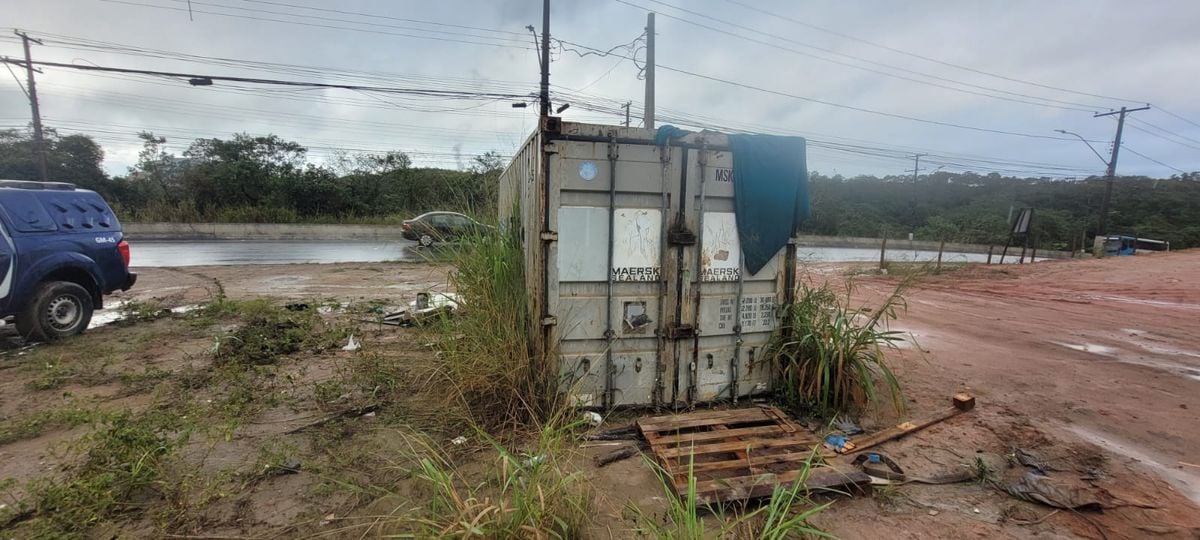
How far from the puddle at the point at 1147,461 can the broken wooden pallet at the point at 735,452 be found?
1.97m

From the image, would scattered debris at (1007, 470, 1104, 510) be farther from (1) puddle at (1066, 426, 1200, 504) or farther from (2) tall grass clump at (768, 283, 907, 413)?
(2) tall grass clump at (768, 283, 907, 413)

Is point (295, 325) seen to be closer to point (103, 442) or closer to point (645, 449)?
point (103, 442)

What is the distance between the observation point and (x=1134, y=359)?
18.4 feet

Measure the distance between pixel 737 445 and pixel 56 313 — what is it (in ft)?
25.2

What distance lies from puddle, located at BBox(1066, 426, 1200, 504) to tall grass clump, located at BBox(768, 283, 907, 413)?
1.24 metres

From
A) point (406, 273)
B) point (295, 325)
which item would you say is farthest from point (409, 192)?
point (295, 325)

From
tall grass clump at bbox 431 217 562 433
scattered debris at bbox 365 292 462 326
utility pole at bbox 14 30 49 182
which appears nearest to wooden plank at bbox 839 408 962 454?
tall grass clump at bbox 431 217 562 433

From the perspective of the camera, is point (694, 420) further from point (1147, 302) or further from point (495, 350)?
point (1147, 302)

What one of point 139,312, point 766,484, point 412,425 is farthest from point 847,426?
point 139,312

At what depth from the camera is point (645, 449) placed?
3.36 m

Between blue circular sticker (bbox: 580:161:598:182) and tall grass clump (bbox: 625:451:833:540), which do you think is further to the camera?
blue circular sticker (bbox: 580:161:598:182)

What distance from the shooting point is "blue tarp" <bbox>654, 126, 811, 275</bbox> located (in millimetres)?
3904

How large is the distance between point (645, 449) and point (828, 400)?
5.72 ft

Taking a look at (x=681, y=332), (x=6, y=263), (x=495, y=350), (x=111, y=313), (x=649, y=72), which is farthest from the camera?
(x=649, y=72)
